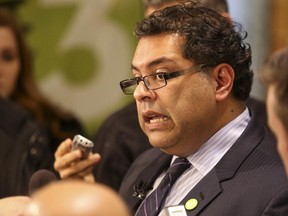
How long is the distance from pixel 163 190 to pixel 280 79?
778mm

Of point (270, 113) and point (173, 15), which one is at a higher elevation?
point (173, 15)

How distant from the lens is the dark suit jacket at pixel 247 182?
7.83 feet

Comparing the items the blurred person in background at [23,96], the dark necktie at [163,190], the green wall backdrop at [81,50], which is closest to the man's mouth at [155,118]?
the dark necktie at [163,190]

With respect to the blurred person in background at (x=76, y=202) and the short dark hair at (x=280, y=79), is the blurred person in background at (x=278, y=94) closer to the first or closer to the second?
the short dark hair at (x=280, y=79)

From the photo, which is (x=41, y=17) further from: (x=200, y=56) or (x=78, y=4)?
(x=200, y=56)

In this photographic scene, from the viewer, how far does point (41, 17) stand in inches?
202

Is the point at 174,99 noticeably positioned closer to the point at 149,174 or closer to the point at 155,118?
the point at 155,118

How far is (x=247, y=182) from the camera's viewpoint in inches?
Answer: 97.3

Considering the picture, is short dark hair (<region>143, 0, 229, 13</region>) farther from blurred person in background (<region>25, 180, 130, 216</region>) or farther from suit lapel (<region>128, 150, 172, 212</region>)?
blurred person in background (<region>25, 180, 130, 216</region>)

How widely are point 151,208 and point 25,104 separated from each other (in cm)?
167

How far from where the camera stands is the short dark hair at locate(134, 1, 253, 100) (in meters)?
2.60

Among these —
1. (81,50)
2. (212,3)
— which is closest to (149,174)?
(212,3)

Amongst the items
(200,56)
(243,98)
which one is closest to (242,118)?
(243,98)

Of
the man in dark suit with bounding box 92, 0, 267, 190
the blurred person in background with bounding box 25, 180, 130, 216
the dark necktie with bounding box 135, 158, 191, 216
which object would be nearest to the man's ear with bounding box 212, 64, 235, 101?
the dark necktie with bounding box 135, 158, 191, 216
